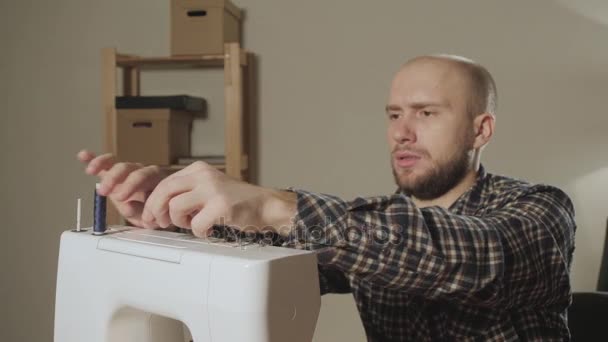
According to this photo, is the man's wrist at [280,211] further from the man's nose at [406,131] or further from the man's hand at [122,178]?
the man's nose at [406,131]

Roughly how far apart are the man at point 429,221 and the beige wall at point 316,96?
132cm

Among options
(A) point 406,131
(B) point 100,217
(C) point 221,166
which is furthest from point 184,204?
(C) point 221,166

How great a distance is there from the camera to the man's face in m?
1.22

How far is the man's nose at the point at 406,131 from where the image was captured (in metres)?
1.24

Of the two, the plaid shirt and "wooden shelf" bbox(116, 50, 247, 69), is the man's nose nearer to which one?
the plaid shirt

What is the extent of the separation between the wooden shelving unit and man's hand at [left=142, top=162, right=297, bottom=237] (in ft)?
5.69

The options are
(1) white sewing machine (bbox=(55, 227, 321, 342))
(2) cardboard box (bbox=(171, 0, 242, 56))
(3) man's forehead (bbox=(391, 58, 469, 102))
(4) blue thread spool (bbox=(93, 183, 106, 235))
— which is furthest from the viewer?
(2) cardboard box (bbox=(171, 0, 242, 56))

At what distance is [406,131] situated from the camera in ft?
4.08

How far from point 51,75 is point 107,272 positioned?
8.16 feet

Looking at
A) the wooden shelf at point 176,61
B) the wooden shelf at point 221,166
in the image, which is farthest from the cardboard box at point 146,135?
the wooden shelf at point 176,61

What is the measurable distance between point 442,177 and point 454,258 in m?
0.52

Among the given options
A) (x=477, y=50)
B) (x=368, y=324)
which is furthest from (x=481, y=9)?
(x=368, y=324)

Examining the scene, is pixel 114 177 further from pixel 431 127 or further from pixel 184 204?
pixel 431 127

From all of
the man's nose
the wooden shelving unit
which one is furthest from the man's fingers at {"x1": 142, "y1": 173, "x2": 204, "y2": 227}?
the wooden shelving unit
